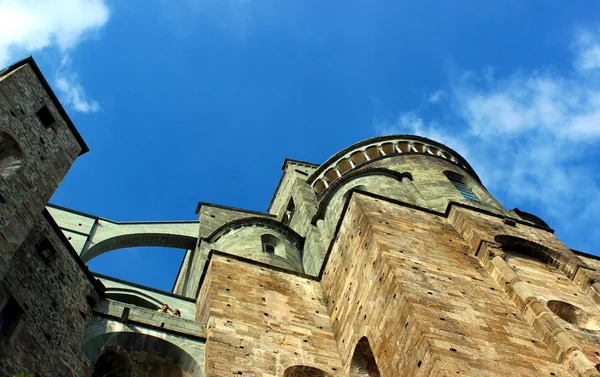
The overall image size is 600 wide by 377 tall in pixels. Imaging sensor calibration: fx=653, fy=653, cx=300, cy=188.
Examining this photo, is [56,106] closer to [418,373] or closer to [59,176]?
[59,176]

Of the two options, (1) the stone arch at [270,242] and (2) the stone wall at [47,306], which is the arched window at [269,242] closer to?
(1) the stone arch at [270,242]

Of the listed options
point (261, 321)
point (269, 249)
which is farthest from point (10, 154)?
point (269, 249)

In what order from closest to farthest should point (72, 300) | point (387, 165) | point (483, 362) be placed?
1. point (483, 362)
2. point (72, 300)
3. point (387, 165)

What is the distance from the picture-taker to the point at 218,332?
12844 millimetres

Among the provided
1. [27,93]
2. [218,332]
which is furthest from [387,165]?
[27,93]

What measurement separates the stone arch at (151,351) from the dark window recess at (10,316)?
1991mm

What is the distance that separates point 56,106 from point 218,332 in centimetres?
573

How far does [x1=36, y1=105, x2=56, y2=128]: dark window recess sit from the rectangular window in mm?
11718

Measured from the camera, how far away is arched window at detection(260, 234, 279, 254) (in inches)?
846

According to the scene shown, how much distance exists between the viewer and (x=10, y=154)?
1151 centimetres

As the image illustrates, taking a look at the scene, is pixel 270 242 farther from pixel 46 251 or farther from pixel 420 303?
pixel 420 303

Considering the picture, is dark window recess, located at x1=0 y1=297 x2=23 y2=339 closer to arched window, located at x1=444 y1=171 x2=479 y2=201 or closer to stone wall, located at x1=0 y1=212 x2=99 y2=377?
stone wall, located at x1=0 y1=212 x2=99 y2=377

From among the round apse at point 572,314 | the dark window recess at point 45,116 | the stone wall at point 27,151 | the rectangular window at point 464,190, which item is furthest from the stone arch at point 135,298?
the round apse at point 572,314

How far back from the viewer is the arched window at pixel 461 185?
65.0ft
